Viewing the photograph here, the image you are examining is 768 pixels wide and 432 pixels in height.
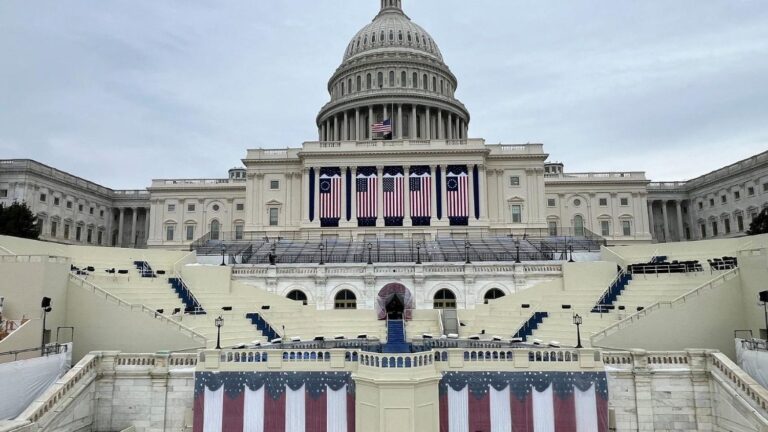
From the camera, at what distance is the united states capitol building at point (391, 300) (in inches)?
826

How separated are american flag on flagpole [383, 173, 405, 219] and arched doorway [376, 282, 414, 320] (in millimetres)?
27414

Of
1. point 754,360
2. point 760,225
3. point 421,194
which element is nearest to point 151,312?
point 754,360

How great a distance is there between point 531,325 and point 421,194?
124 ft

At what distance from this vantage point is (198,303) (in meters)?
35.8

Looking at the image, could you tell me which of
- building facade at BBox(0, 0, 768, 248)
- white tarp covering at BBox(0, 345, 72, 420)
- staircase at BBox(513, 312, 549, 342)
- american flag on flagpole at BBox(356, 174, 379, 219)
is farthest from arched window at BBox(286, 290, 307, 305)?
american flag on flagpole at BBox(356, 174, 379, 219)

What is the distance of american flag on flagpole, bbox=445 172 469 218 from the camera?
68.4 meters

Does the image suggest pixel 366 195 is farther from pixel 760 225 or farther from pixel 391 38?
pixel 760 225

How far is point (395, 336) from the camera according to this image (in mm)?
34875

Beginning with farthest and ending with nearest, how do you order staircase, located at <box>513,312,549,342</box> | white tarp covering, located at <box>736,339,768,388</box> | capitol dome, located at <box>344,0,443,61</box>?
1. capitol dome, located at <box>344,0,443,61</box>
2. staircase, located at <box>513,312,549,342</box>
3. white tarp covering, located at <box>736,339,768,388</box>

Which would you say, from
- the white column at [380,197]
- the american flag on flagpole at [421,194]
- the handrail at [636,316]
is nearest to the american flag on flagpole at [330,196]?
the white column at [380,197]

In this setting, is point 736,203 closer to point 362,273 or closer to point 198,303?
point 362,273

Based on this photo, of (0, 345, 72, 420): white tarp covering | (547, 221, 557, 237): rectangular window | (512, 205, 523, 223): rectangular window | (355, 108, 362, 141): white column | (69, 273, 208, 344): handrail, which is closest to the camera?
(0, 345, 72, 420): white tarp covering

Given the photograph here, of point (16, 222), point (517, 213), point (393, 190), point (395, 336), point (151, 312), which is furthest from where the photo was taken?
point (517, 213)

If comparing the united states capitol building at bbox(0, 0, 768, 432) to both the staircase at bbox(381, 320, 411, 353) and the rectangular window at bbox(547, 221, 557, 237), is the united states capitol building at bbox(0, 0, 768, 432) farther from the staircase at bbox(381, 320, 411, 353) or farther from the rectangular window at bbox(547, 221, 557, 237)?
the rectangular window at bbox(547, 221, 557, 237)
